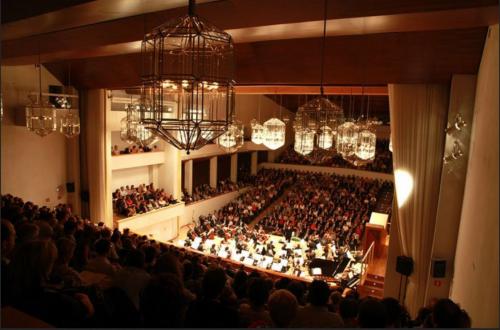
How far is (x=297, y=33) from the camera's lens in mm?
4918

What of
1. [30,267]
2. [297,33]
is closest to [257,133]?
[297,33]

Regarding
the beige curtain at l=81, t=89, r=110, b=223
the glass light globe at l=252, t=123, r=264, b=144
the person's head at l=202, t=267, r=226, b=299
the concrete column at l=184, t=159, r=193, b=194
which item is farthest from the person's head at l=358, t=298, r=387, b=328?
the concrete column at l=184, t=159, r=193, b=194

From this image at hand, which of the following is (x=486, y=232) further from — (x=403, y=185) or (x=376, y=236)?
(x=376, y=236)

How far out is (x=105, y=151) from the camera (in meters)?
11.6

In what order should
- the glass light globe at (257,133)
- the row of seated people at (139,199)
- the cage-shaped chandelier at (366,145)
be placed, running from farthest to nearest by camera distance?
the row of seated people at (139,199), the glass light globe at (257,133), the cage-shaped chandelier at (366,145)

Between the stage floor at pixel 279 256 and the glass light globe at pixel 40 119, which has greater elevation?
the glass light globe at pixel 40 119

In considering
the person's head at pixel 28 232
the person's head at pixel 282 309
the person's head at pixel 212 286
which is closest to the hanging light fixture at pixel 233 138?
the person's head at pixel 28 232

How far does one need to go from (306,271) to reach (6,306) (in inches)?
383

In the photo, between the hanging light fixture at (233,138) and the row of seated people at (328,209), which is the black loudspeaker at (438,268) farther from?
the row of seated people at (328,209)

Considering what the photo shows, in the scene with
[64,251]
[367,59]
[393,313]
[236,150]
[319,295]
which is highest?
[367,59]

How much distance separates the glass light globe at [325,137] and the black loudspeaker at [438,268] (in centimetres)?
283

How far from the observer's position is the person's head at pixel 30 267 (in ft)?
8.50

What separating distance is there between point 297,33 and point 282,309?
3.45m

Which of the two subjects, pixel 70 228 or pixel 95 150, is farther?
pixel 95 150
